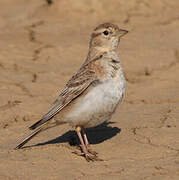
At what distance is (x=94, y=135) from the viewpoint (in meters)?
6.30

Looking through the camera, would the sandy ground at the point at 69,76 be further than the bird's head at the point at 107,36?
No

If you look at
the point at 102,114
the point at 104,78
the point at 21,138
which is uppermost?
the point at 104,78

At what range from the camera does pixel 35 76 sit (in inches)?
322

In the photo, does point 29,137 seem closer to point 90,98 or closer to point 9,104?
point 90,98

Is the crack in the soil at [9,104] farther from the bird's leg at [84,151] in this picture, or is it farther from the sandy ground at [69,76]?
the bird's leg at [84,151]

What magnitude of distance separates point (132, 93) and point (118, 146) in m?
1.94

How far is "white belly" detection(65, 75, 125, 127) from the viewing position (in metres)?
5.41

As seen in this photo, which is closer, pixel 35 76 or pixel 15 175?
pixel 15 175

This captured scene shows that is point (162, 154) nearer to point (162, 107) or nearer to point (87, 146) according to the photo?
point (87, 146)

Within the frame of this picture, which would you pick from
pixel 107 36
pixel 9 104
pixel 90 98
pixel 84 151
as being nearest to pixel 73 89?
pixel 90 98

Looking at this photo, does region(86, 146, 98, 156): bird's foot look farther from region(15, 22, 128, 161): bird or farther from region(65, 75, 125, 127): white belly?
region(65, 75, 125, 127): white belly

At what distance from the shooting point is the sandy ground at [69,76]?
5.21 m

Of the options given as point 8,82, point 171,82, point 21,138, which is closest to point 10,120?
point 21,138

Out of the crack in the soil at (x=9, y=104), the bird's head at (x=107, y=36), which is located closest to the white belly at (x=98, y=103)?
the bird's head at (x=107, y=36)
